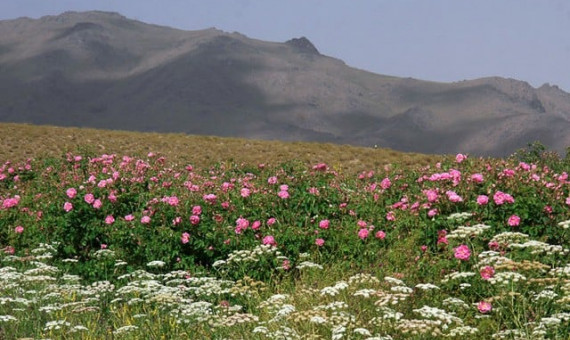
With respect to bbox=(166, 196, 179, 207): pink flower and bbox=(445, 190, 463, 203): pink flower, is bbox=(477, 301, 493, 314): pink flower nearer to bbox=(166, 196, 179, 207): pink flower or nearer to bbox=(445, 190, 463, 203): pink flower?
bbox=(445, 190, 463, 203): pink flower

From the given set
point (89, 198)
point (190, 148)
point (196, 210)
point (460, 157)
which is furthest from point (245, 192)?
point (190, 148)

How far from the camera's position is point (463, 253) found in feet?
23.1

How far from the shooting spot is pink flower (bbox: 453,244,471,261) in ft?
23.0

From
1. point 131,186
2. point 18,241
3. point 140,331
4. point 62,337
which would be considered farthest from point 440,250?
point 18,241

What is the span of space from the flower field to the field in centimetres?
3

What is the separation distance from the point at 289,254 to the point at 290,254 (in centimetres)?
2

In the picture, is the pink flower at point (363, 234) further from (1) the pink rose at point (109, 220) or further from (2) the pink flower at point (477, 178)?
(1) the pink rose at point (109, 220)

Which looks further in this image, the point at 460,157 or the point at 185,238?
the point at 185,238

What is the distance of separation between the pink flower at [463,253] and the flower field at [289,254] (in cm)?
2

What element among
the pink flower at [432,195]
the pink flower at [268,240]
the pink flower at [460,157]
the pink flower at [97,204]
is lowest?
the pink flower at [268,240]

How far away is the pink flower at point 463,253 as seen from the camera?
23.0ft

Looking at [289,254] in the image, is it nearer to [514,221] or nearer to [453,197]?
[453,197]

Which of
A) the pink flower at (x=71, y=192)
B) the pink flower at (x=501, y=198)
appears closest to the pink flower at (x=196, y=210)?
the pink flower at (x=71, y=192)

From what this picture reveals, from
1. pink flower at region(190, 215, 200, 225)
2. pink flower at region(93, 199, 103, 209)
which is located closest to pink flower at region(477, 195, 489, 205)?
pink flower at region(190, 215, 200, 225)
